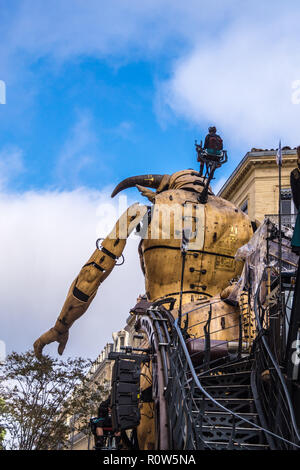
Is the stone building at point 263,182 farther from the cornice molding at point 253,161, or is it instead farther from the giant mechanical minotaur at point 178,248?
the giant mechanical minotaur at point 178,248

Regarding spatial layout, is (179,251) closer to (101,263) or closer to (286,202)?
(101,263)

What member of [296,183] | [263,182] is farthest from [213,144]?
[263,182]

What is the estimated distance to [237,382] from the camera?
11.1 meters

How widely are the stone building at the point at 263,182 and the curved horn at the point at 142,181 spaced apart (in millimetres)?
12095

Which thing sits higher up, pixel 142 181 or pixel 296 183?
pixel 142 181

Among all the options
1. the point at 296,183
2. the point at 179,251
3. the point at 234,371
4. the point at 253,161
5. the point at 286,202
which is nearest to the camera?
the point at 296,183

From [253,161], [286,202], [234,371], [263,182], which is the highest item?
[253,161]

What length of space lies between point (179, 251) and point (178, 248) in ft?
0.24

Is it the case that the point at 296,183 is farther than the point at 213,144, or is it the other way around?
the point at 213,144

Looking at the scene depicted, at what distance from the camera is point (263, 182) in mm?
28531

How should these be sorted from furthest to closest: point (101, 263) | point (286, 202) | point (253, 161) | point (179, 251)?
point (253, 161), point (286, 202), point (101, 263), point (179, 251)

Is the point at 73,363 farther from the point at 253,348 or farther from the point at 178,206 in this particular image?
the point at 253,348

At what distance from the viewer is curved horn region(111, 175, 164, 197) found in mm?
15953

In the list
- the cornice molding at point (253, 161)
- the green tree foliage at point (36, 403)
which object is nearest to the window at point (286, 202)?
the cornice molding at point (253, 161)
